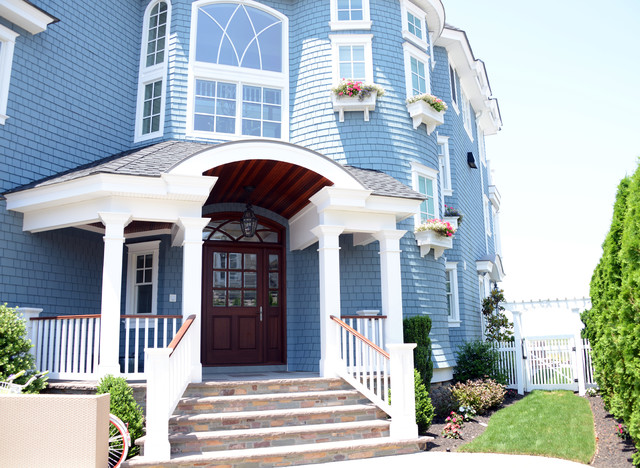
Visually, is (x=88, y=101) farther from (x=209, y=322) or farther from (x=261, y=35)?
(x=209, y=322)

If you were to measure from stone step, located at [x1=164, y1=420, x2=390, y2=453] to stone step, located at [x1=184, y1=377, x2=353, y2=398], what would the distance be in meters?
0.76

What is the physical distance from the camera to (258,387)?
299 inches

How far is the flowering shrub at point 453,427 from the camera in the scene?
827cm

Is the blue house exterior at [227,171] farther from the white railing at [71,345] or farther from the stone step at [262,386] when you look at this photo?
the stone step at [262,386]

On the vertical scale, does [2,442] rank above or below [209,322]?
below

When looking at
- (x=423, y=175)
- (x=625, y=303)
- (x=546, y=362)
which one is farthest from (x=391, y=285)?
(x=546, y=362)

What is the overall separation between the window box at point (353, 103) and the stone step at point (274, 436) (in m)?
6.32

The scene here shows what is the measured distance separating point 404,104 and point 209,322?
6077 mm

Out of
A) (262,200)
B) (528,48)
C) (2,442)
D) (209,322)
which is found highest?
(528,48)

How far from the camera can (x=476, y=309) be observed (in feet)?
49.6

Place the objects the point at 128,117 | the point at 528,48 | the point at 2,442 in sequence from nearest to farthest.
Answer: the point at 2,442, the point at 128,117, the point at 528,48

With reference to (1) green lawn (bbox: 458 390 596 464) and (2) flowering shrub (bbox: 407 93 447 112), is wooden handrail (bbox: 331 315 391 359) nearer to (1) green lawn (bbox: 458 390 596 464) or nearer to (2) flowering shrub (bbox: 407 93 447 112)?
(1) green lawn (bbox: 458 390 596 464)

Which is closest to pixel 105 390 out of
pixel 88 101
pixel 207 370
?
pixel 207 370

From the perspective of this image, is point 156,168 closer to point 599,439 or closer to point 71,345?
point 71,345
